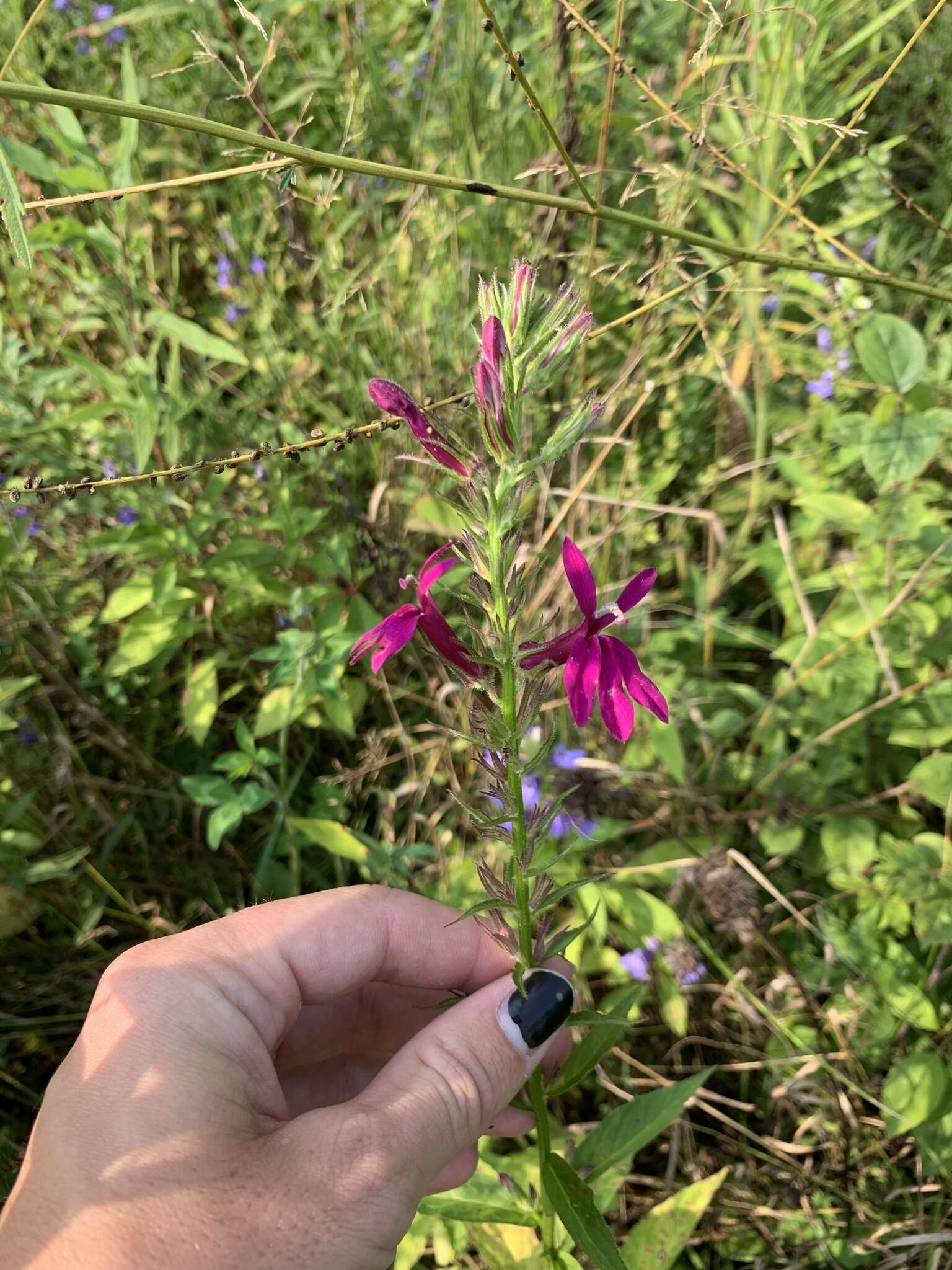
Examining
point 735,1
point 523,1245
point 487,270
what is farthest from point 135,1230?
point 487,270

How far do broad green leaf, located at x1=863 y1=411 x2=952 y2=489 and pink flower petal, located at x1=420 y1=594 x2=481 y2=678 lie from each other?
145 cm

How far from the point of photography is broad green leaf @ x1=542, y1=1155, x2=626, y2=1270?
50.7 inches

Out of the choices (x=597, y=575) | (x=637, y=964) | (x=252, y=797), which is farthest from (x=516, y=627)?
(x=597, y=575)

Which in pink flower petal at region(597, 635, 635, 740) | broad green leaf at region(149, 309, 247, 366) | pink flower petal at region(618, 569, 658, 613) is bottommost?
pink flower petal at region(597, 635, 635, 740)

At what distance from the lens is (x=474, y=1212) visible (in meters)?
1.53

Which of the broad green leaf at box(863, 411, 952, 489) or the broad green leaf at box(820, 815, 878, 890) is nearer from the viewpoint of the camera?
the broad green leaf at box(863, 411, 952, 489)

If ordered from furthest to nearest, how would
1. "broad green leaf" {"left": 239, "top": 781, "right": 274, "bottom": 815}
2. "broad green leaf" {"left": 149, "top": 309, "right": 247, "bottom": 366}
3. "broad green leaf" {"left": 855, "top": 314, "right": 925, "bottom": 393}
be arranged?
"broad green leaf" {"left": 149, "top": 309, "right": 247, "bottom": 366} < "broad green leaf" {"left": 855, "top": 314, "right": 925, "bottom": 393} < "broad green leaf" {"left": 239, "top": 781, "right": 274, "bottom": 815}

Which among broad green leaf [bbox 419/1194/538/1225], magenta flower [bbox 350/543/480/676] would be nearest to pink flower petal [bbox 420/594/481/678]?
magenta flower [bbox 350/543/480/676]

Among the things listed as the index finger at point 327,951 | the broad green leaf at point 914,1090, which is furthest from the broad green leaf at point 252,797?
the broad green leaf at point 914,1090

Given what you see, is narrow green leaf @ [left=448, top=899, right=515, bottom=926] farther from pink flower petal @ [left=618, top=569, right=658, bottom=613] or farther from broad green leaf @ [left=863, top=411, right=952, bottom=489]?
broad green leaf @ [left=863, top=411, right=952, bottom=489]

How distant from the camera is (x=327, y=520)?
2.86 meters

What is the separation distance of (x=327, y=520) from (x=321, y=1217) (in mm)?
2109

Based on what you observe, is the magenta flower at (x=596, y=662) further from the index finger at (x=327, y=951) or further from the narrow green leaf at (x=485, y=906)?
the index finger at (x=327, y=951)

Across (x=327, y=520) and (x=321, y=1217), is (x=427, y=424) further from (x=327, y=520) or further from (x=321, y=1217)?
(x=327, y=520)
